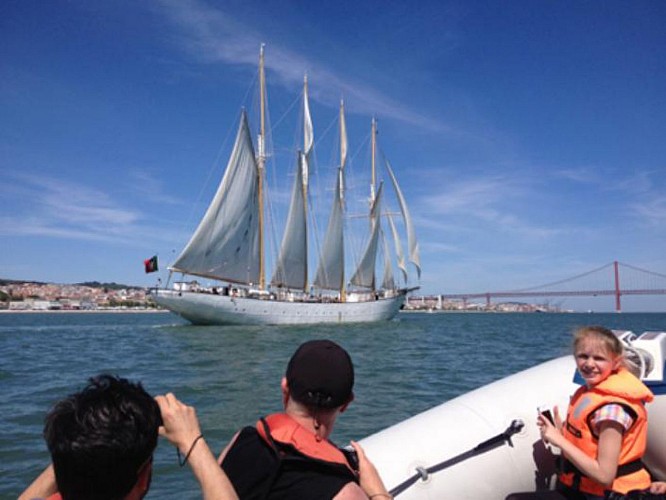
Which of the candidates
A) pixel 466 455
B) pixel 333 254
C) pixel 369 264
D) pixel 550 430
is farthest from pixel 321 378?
pixel 369 264

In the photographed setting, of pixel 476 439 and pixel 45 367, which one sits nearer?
pixel 476 439

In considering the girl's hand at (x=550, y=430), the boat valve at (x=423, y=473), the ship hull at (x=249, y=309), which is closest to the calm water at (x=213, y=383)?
the girl's hand at (x=550, y=430)

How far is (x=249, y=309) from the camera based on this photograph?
142 ft

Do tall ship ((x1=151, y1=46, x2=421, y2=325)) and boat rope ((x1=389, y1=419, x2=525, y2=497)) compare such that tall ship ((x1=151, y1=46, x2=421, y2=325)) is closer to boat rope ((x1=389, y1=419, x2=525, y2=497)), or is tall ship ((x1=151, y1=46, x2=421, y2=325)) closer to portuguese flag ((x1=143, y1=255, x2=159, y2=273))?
portuguese flag ((x1=143, y1=255, x2=159, y2=273))

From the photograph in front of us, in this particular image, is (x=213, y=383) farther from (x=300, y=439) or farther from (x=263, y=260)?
(x=263, y=260)

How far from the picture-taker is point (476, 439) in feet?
11.2

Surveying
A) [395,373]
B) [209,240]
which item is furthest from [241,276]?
[395,373]

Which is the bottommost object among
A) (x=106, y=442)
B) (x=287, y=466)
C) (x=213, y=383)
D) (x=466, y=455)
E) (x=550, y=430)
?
(x=213, y=383)

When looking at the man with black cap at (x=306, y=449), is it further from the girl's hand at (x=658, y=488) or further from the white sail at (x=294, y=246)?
the white sail at (x=294, y=246)

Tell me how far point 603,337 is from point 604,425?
443 mm

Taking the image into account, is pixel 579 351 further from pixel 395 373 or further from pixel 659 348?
pixel 395 373

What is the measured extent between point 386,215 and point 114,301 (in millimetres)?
120218

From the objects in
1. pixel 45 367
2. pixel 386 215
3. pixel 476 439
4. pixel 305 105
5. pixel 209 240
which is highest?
pixel 305 105

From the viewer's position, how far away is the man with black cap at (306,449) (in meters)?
1.64
